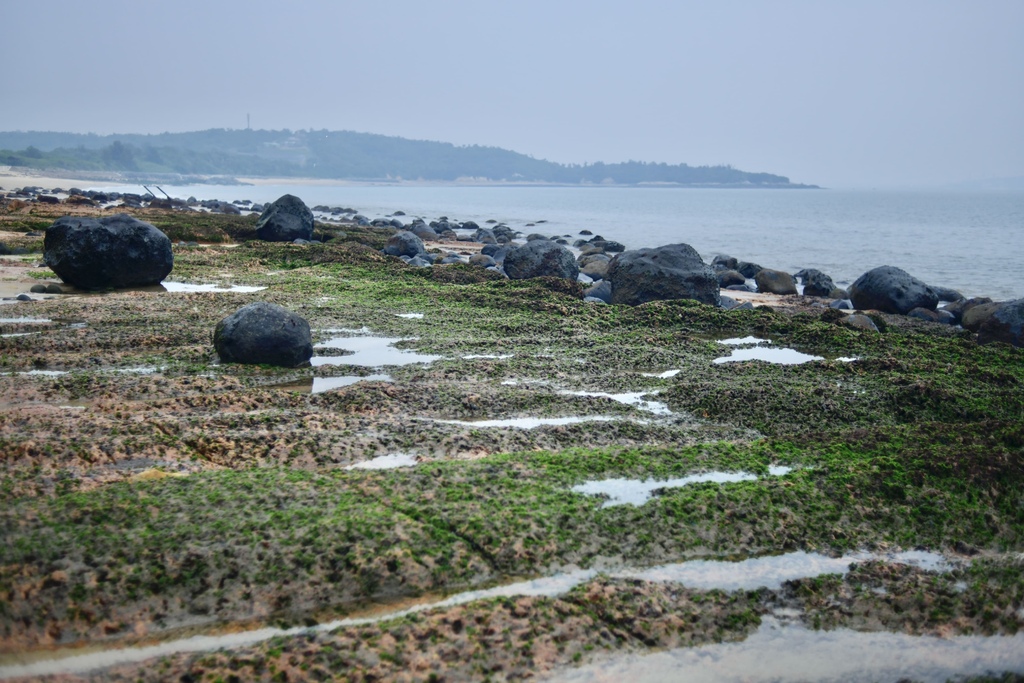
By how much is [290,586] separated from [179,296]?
967cm

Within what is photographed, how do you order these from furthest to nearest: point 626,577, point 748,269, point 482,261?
1. point 748,269
2. point 482,261
3. point 626,577

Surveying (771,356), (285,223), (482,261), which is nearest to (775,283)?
(482,261)

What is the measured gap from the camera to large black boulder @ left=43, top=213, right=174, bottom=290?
12867mm

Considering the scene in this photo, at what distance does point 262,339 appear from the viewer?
8148mm

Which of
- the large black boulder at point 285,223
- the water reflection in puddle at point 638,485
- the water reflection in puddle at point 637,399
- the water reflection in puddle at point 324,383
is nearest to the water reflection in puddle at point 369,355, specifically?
the water reflection in puddle at point 324,383

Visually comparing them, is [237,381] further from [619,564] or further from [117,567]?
[619,564]

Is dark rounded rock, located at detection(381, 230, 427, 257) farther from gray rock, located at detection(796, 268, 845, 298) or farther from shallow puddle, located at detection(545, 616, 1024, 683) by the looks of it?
shallow puddle, located at detection(545, 616, 1024, 683)

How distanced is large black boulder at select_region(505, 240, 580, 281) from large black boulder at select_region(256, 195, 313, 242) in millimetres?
8437

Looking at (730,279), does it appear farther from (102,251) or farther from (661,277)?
(102,251)

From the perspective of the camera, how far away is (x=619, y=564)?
13.5 ft

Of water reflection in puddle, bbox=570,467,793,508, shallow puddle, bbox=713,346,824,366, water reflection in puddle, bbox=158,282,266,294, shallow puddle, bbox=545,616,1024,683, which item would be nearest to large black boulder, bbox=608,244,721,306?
shallow puddle, bbox=713,346,824,366

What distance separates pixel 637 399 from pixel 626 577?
366 cm

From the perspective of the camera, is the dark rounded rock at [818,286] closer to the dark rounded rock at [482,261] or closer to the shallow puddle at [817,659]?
the dark rounded rock at [482,261]

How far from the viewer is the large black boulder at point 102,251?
12.9 m
